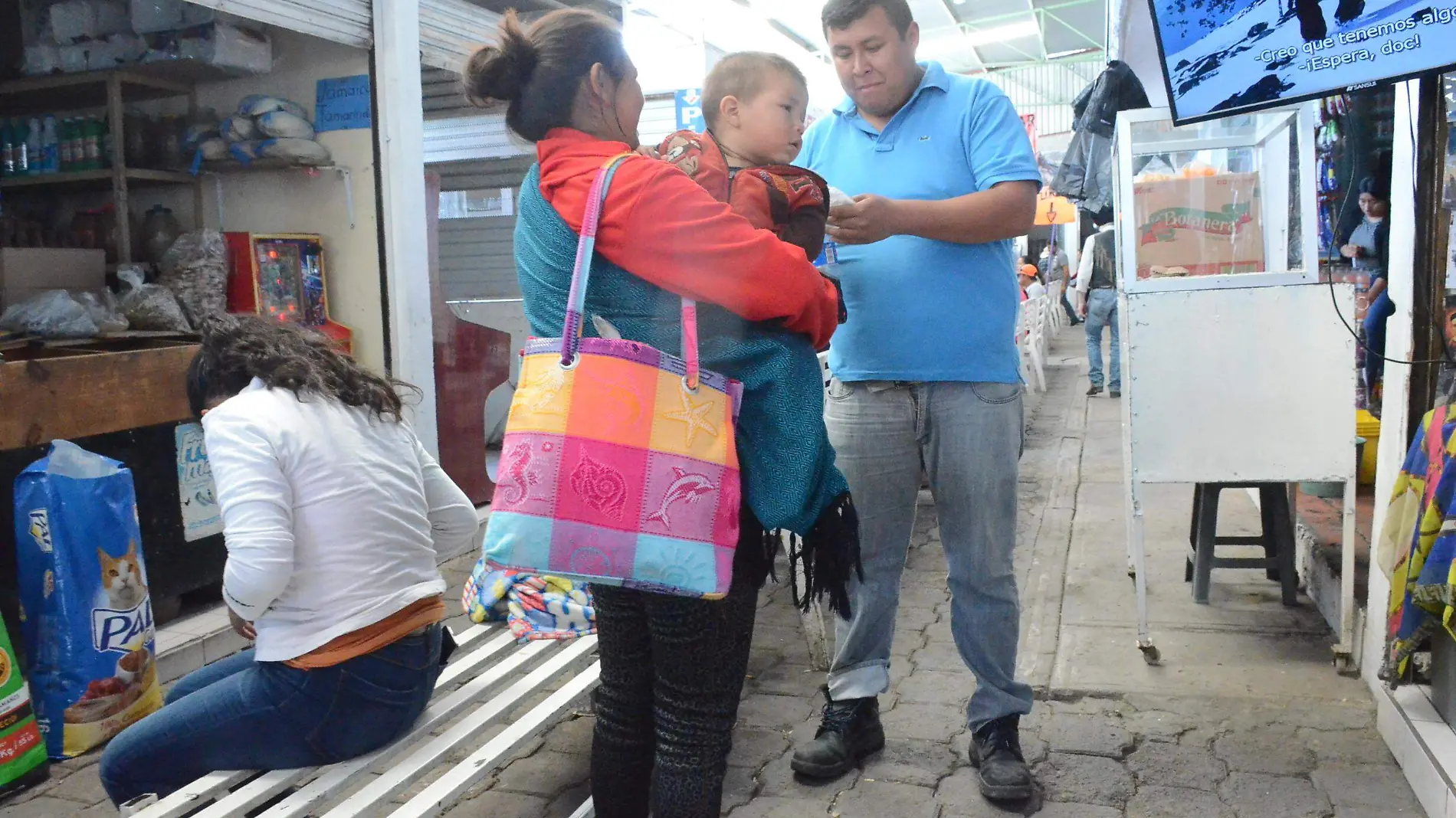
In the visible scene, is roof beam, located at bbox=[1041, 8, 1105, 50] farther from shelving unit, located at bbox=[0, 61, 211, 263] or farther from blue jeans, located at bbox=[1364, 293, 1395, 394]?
shelving unit, located at bbox=[0, 61, 211, 263]

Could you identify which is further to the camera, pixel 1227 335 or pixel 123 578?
pixel 1227 335

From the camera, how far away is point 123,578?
130 inches

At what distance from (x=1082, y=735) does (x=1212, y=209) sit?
6.22 feet

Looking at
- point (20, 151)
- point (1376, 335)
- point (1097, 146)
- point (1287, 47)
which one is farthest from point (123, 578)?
point (1376, 335)

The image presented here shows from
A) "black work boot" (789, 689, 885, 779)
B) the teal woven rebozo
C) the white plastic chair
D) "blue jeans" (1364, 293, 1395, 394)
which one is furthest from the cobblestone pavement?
the white plastic chair

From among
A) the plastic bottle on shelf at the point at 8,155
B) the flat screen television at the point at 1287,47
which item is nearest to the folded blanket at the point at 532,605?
the flat screen television at the point at 1287,47

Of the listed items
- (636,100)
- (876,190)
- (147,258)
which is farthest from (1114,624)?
(147,258)

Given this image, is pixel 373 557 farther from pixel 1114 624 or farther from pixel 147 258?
pixel 147 258

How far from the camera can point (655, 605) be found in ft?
6.16

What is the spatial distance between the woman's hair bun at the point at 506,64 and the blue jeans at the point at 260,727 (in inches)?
47.3

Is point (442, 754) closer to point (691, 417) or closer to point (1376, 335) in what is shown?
point (691, 417)

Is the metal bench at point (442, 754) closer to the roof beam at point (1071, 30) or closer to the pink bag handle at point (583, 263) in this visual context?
the pink bag handle at point (583, 263)

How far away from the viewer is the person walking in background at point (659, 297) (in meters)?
1.72

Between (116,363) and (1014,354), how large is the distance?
9.78 feet
